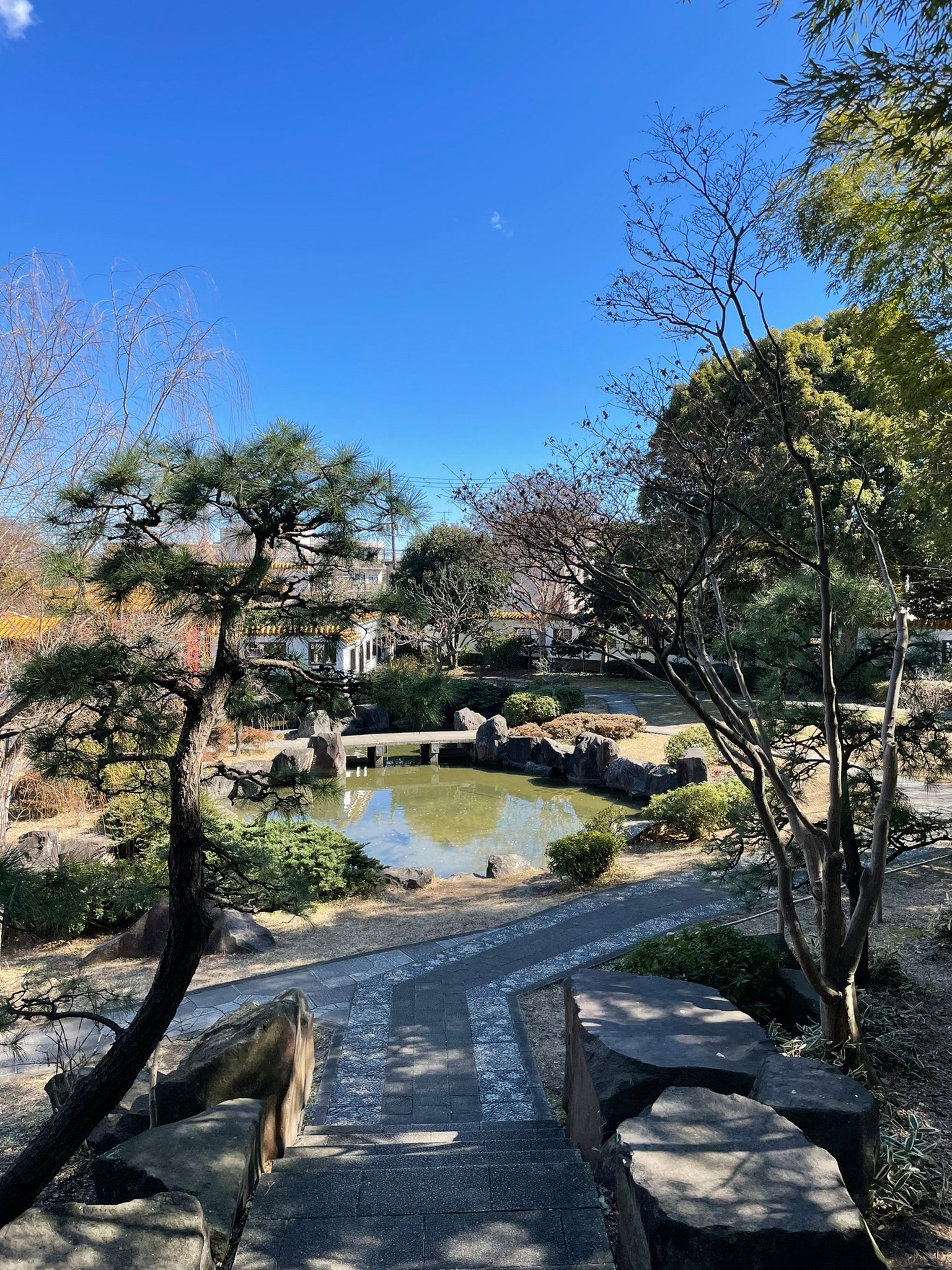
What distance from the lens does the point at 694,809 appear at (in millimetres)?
10609

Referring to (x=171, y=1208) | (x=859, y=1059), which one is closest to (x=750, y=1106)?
(x=859, y=1059)

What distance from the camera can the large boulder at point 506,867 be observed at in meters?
10.6

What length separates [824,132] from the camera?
3795 mm

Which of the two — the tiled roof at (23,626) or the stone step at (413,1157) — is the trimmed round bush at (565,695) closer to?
the tiled roof at (23,626)

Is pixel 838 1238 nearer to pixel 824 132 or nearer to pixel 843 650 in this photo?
pixel 824 132

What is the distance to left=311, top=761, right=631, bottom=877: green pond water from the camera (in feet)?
41.2

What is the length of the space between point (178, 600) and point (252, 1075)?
6.74 ft

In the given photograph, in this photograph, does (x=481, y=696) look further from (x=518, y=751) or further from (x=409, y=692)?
(x=409, y=692)

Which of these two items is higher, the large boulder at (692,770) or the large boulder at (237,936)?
the large boulder at (692,770)

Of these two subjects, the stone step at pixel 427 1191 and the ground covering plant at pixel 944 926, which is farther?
the ground covering plant at pixel 944 926

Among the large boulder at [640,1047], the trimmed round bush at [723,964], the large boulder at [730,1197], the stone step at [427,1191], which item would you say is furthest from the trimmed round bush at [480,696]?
the large boulder at [730,1197]

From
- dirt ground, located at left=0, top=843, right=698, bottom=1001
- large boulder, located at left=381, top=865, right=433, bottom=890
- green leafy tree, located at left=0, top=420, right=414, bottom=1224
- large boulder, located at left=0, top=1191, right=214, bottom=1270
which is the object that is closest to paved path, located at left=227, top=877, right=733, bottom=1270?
large boulder, located at left=0, top=1191, right=214, bottom=1270

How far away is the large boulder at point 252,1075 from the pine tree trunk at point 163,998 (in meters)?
0.25

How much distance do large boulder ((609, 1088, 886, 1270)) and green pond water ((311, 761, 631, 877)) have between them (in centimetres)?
907
